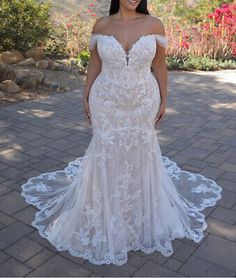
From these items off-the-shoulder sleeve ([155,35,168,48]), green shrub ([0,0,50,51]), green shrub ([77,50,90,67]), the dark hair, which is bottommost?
green shrub ([77,50,90,67])

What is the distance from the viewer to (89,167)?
3330 mm

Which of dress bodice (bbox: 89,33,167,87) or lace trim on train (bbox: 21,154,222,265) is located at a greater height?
dress bodice (bbox: 89,33,167,87)

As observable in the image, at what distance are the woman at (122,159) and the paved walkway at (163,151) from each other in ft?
0.43

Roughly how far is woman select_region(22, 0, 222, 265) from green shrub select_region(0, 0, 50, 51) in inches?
258

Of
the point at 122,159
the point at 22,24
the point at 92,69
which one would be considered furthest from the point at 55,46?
the point at 122,159

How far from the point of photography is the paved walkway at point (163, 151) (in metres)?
3.07

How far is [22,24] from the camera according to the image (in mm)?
9359

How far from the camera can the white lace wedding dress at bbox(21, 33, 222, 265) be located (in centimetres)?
307

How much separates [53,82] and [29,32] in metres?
1.96

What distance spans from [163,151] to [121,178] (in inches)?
82.8

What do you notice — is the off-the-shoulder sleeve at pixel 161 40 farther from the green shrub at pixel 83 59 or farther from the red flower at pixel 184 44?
the red flower at pixel 184 44

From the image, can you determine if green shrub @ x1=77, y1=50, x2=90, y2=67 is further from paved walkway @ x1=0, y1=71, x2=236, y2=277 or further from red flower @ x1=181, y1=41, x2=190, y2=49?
red flower @ x1=181, y1=41, x2=190, y2=49

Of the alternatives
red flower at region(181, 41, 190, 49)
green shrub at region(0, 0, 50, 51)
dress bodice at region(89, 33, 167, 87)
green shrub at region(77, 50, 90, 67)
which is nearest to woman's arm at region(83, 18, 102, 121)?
dress bodice at region(89, 33, 167, 87)

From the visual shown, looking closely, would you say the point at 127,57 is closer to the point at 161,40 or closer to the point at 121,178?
the point at 161,40
